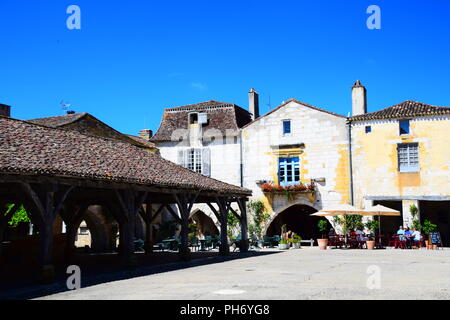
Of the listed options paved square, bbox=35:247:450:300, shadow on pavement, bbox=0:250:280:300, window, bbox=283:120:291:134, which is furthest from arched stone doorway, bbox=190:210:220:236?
paved square, bbox=35:247:450:300

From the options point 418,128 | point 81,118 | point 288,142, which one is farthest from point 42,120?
point 418,128

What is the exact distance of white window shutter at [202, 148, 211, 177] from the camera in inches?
1100

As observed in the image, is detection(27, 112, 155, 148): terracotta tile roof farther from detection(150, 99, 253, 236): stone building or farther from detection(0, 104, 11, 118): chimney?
detection(150, 99, 253, 236): stone building

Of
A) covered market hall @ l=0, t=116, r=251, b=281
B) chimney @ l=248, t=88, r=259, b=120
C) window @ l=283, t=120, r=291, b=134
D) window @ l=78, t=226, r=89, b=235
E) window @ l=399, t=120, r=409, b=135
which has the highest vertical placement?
chimney @ l=248, t=88, r=259, b=120

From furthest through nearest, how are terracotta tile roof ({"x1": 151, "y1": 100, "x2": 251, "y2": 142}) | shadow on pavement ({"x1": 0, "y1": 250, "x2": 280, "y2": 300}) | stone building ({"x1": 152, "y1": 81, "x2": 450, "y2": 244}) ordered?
terracotta tile roof ({"x1": 151, "y1": 100, "x2": 251, "y2": 142}) → stone building ({"x1": 152, "y1": 81, "x2": 450, "y2": 244}) → shadow on pavement ({"x1": 0, "y1": 250, "x2": 280, "y2": 300})

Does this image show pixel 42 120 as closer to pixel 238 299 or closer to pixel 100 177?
pixel 100 177

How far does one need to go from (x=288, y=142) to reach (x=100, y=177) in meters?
16.4

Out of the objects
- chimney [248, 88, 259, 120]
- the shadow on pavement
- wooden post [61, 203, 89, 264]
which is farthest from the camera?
chimney [248, 88, 259, 120]

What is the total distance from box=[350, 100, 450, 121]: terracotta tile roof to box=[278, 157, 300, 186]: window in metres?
3.72

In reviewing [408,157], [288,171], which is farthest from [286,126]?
[408,157]

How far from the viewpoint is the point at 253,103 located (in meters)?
30.4

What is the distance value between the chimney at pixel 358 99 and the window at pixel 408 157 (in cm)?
310
